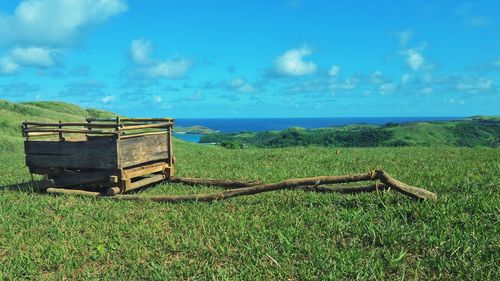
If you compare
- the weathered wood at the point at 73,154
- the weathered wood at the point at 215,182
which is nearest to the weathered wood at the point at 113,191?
the weathered wood at the point at 73,154

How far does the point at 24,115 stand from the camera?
44.8m

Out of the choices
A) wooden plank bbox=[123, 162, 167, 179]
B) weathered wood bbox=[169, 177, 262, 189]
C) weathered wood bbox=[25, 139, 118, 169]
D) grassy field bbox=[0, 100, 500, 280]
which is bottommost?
grassy field bbox=[0, 100, 500, 280]

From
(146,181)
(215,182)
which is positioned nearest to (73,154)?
(146,181)

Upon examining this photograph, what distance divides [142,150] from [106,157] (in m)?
1.08

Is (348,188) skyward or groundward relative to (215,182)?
skyward

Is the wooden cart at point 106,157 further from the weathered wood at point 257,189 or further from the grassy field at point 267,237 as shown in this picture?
the grassy field at point 267,237

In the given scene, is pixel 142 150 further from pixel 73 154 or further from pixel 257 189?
pixel 257 189

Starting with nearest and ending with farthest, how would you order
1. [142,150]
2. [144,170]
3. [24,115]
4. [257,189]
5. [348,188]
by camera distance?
[257,189]
[348,188]
[142,150]
[144,170]
[24,115]

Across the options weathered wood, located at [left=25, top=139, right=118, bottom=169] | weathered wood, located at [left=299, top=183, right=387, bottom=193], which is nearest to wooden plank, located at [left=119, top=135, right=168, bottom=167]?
weathered wood, located at [left=25, top=139, right=118, bottom=169]

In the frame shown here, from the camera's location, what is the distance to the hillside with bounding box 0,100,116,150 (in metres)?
31.5

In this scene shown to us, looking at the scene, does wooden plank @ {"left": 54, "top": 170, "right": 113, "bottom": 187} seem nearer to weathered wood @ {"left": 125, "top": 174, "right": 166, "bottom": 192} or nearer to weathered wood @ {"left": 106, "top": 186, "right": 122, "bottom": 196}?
weathered wood @ {"left": 106, "top": 186, "right": 122, "bottom": 196}

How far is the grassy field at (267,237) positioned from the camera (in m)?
5.21

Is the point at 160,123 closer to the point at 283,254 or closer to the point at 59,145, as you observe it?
the point at 59,145

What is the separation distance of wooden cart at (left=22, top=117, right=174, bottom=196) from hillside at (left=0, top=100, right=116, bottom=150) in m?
21.7
